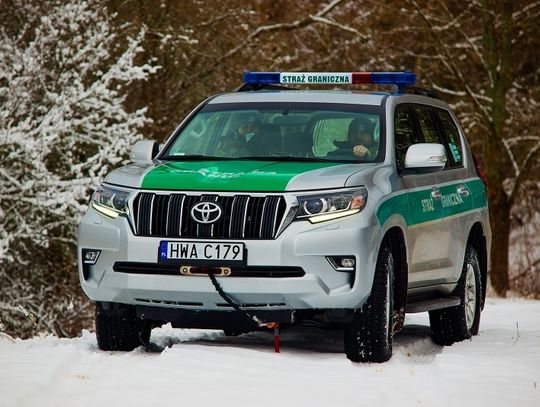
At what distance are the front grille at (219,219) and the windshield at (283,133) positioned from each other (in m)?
0.95

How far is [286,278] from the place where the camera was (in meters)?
7.88

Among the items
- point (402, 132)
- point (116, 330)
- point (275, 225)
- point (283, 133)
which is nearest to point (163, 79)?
point (402, 132)

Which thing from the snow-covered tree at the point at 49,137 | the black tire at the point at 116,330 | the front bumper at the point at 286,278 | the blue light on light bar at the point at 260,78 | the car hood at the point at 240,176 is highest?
the blue light on light bar at the point at 260,78

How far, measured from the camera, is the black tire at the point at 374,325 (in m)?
8.20

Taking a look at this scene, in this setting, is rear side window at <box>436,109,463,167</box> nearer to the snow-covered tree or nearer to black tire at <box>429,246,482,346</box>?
black tire at <box>429,246,482,346</box>

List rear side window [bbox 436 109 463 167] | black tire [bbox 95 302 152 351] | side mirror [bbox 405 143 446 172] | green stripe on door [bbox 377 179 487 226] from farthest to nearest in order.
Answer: rear side window [bbox 436 109 463 167] → side mirror [bbox 405 143 446 172] → black tire [bbox 95 302 152 351] → green stripe on door [bbox 377 179 487 226]

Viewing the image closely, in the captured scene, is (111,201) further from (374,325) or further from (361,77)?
(361,77)

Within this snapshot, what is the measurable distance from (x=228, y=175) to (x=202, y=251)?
550 millimetres

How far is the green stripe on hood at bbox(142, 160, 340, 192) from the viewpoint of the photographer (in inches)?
317

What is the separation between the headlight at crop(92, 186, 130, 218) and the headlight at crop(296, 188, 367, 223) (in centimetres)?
111

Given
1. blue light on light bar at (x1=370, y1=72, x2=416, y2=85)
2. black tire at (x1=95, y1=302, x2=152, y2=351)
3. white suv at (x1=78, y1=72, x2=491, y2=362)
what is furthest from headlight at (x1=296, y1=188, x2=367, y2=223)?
blue light on light bar at (x1=370, y1=72, x2=416, y2=85)

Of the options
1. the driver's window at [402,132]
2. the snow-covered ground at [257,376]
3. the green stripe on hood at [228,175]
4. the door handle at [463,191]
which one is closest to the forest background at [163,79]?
the door handle at [463,191]

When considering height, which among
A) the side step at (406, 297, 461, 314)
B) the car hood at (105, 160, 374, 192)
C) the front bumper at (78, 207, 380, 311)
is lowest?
the side step at (406, 297, 461, 314)

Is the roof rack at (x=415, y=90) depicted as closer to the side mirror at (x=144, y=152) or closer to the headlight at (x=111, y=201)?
the side mirror at (x=144, y=152)
